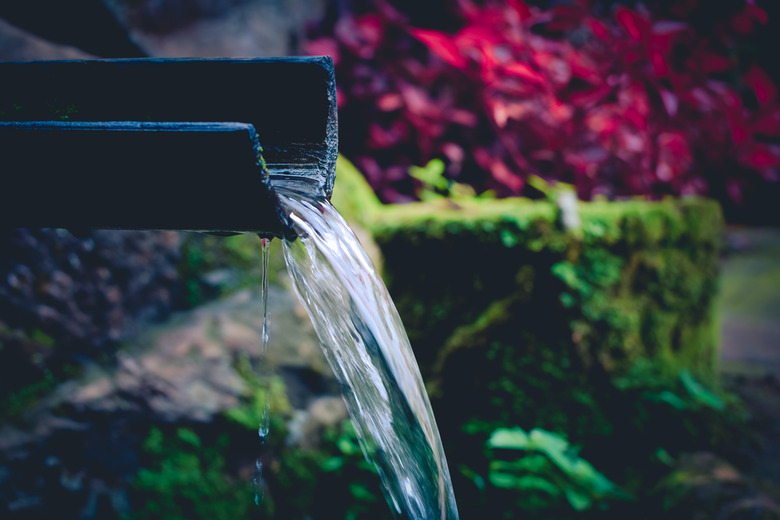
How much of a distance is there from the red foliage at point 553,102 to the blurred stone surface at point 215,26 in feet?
1.01

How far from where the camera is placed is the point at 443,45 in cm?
A: 259

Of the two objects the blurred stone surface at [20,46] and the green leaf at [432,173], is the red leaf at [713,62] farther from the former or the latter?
the blurred stone surface at [20,46]

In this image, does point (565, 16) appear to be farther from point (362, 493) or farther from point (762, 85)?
point (362, 493)

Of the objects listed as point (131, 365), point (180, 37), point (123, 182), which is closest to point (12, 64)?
point (123, 182)

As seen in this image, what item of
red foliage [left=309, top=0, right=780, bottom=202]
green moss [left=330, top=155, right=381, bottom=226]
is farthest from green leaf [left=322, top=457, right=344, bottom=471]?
red foliage [left=309, top=0, right=780, bottom=202]

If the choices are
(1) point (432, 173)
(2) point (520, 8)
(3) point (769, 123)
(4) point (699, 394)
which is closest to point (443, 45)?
(2) point (520, 8)

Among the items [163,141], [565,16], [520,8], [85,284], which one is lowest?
[163,141]

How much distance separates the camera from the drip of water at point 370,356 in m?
1.13

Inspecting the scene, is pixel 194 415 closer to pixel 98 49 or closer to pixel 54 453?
pixel 54 453

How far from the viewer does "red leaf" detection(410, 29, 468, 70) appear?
2.54m

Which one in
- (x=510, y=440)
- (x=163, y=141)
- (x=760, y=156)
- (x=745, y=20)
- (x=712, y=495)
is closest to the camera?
(x=163, y=141)

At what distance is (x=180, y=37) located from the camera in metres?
3.11

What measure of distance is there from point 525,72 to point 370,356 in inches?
76.8

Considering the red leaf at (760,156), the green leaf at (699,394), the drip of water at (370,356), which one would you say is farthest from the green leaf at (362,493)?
the red leaf at (760,156)
